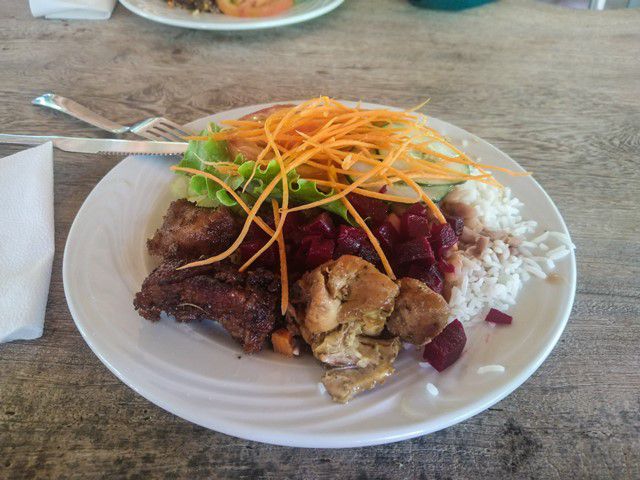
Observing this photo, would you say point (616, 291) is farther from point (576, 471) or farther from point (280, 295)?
point (280, 295)

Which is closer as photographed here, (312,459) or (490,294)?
(312,459)

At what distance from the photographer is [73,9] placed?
3645 millimetres

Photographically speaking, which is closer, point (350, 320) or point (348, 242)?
point (350, 320)

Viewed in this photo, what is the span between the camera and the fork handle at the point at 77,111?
8.17ft

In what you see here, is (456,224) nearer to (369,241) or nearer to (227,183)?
(369,241)

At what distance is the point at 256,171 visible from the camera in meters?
1.75

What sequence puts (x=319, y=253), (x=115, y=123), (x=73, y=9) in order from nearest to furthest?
(x=319, y=253) < (x=115, y=123) < (x=73, y=9)

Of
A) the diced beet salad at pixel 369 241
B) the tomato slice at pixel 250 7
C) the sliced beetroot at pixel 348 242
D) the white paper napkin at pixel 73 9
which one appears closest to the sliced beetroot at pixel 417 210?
the diced beet salad at pixel 369 241

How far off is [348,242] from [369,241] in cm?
8

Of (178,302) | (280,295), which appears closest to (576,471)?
(280,295)

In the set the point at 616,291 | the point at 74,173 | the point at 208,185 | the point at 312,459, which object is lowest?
the point at 312,459

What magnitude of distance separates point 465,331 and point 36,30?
3622mm

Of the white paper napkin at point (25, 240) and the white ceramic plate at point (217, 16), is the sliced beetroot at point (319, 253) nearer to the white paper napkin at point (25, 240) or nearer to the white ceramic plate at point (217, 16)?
the white paper napkin at point (25, 240)

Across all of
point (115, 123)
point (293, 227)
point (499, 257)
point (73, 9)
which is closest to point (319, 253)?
point (293, 227)
